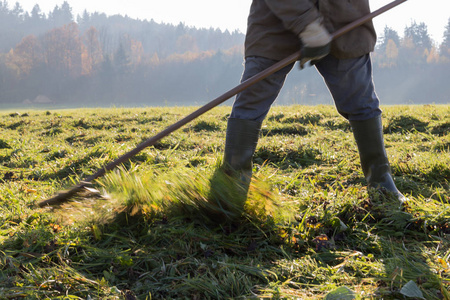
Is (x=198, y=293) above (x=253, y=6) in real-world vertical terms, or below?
below

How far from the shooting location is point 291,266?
176 cm

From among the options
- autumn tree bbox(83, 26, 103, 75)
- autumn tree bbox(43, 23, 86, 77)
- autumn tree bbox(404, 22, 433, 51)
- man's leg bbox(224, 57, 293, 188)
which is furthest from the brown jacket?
autumn tree bbox(404, 22, 433, 51)

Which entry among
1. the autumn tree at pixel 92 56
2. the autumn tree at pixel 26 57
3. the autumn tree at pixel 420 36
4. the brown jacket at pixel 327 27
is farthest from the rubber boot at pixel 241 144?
the autumn tree at pixel 420 36

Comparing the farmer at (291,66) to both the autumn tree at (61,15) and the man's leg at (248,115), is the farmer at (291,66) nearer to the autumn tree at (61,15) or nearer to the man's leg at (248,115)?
the man's leg at (248,115)

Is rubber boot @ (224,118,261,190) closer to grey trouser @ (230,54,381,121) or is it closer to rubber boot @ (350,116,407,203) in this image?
grey trouser @ (230,54,381,121)

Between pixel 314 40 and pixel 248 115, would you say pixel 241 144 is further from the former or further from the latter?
pixel 314 40

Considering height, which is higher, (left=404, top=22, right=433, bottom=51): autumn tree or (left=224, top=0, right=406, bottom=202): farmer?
(left=404, top=22, right=433, bottom=51): autumn tree

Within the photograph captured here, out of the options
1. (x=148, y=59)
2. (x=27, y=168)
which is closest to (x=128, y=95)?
(x=148, y=59)

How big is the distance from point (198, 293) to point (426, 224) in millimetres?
1462

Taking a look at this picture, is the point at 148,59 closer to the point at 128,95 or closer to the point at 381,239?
the point at 128,95

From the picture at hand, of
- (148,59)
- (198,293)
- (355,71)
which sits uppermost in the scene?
(148,59)

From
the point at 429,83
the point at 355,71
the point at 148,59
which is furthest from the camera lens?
the point at 148,59

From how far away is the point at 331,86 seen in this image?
2625 mm

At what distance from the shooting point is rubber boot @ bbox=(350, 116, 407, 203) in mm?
2686
